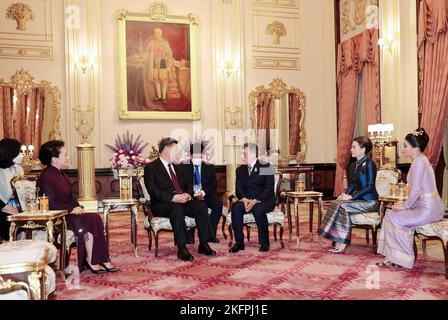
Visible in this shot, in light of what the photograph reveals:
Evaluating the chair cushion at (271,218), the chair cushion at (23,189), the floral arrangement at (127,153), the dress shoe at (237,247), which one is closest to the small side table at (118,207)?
the chair cushion at (23,189)

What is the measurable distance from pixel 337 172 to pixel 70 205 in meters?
7.54

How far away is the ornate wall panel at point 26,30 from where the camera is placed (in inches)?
390

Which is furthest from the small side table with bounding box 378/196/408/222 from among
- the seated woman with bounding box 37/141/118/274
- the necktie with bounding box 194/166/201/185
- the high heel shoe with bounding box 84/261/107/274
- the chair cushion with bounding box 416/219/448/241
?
the high heel shoe with bounding box 84/261/107/274

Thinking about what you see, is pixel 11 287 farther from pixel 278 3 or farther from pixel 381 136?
pixel 278 3

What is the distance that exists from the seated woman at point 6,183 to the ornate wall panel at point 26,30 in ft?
18.9

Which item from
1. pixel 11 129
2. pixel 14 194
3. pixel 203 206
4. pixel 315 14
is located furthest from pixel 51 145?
pixel 315 14

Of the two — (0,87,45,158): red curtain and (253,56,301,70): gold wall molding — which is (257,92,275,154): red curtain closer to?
(253,56,301,70): gold wall molding

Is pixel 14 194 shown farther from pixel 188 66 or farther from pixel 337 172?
pixel 337 172

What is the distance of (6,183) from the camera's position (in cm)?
491

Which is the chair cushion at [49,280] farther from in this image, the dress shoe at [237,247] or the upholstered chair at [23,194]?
the dress shoe at [237,247]

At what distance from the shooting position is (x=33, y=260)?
2730mm

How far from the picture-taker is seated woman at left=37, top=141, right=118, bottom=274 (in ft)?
15.6

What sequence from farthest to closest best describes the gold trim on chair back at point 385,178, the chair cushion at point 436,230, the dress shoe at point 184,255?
the gold trim on chair back at point 385,178 < the dress shoe at point 184,255 < the chair cushion at point 436,230

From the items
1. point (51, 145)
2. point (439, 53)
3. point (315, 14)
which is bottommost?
point (51, 145)
